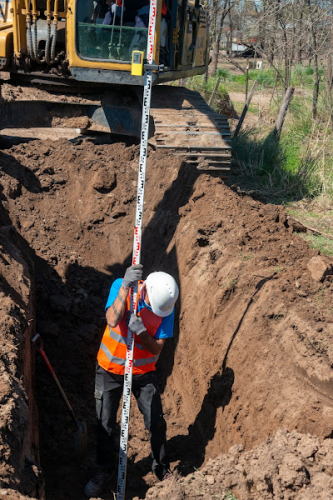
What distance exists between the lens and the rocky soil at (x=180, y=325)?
A: 3.76 metres

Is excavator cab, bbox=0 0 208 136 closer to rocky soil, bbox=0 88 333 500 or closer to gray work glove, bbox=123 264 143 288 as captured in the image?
rocky soil, bbox=0 88 333 500

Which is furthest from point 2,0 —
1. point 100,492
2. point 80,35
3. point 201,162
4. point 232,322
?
point 100,492

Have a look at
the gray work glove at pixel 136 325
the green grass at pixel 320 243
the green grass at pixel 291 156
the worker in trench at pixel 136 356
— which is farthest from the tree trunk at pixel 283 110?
the gray work glove at pixel 136 325

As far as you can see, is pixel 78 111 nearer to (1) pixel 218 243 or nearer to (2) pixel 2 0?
(2) pixel 2 0

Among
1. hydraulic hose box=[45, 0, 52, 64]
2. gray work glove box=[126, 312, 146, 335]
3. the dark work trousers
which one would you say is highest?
hydraulic hose box=[45, 0, 52, 64]

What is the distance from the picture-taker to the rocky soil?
376 cm

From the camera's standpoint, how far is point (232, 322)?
5047 millimetres

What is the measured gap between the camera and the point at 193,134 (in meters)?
8.60

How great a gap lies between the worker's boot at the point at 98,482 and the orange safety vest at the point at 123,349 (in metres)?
0.90

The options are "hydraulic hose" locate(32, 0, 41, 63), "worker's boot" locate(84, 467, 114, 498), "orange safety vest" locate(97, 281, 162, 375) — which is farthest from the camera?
"hydraulic hose" locate(32, 0, 41, 63)

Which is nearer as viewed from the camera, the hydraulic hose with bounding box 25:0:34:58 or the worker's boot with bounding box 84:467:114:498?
the worker's boot with bounding box 84:467:114:498

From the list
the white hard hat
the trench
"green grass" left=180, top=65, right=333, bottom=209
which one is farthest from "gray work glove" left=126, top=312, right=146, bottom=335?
"green grass" left=180, top=65, right=333, bottom=209

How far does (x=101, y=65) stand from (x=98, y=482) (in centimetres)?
596

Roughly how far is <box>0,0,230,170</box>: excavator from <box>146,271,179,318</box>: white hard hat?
4572 millimetres
